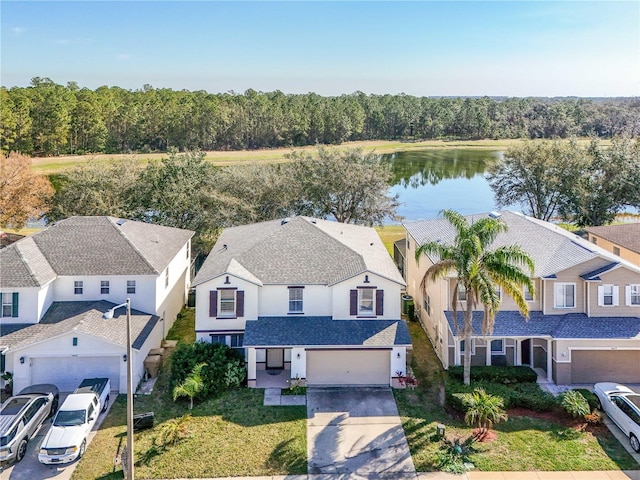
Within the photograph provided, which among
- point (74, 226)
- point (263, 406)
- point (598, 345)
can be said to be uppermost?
point (74, 226)

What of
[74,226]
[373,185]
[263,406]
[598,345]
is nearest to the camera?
[263,406]

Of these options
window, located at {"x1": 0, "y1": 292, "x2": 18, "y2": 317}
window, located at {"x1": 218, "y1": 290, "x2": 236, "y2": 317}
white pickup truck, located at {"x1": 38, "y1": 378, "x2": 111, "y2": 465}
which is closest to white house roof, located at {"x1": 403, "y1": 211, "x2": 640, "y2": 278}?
window, located at {"x1": 218, "y1": 290, "x2": 236, "y2": 317}

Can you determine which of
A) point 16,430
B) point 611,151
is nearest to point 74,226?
point 16,430

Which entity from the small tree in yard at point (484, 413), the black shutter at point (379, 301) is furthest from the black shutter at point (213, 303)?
the small tree in yard at point (484, 413)

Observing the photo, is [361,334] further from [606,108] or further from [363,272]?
[606,108]

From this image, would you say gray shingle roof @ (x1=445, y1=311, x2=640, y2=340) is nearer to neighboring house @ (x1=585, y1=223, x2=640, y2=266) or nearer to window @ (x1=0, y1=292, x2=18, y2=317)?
neighboring house @ (x1=585, y1=223, x2=640, y2=266)

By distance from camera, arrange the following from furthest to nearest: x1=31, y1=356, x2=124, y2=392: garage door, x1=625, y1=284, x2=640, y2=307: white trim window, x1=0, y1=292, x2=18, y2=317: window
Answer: x1=625, y1=284, x2=640, y2=307: white trim window < x1=0, y1=292, x2=18, y2=317: window < x1=31, y1=356, x2=124, y2=392: garage door
